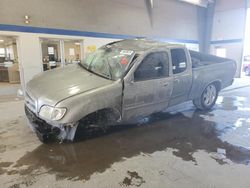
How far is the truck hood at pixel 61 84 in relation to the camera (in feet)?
10.2

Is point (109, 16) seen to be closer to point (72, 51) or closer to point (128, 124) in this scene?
point (72, 51)

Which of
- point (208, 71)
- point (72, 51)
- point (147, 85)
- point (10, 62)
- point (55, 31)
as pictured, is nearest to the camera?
point (147, 85)

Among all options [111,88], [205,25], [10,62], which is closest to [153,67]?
[111,88]

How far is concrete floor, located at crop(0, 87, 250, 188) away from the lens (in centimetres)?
247

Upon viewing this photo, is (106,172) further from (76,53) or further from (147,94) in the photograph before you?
(76,53)

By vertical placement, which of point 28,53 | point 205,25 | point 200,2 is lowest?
point 28,53

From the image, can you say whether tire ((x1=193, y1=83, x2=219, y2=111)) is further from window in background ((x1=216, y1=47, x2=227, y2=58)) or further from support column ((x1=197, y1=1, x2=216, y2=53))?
support column ((x1=197, y1=1, x2=216, y2=53))

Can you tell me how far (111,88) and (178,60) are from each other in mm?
1800

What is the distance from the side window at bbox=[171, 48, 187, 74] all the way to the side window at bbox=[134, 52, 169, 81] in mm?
269

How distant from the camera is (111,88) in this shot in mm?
3373

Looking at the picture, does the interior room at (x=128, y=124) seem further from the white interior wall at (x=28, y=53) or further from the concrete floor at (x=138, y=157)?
the white interior wall at (x=28, y=53)

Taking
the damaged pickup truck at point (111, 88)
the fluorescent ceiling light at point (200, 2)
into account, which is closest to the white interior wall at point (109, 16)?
the fluorescent ceiling light at point (200, 2)

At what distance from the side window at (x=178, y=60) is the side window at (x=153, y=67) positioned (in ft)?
0.88

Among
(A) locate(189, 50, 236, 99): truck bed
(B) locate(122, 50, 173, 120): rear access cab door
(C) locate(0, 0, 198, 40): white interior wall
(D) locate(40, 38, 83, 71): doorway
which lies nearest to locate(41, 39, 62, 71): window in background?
(D) locate(40, 38, 83, 71): doorway
